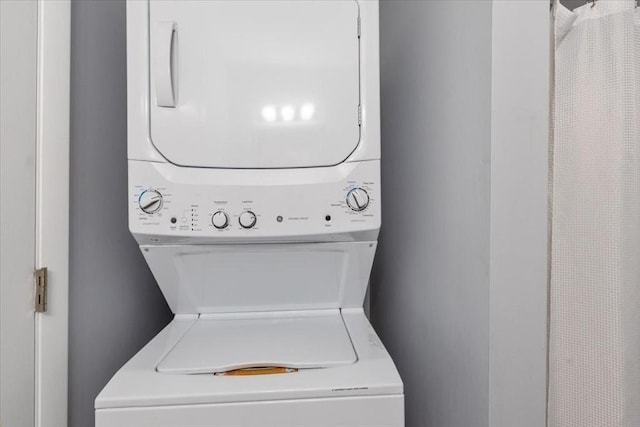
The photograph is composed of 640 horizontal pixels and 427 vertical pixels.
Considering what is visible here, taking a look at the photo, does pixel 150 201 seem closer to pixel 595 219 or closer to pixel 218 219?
pixel 218 219

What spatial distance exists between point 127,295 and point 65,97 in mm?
789

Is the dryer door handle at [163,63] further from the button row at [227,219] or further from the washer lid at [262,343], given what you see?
the washer lid at [262,343]

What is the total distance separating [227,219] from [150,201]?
23cm

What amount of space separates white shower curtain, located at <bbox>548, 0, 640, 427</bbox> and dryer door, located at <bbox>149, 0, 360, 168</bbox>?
2.20 ft

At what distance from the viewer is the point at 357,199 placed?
1228 mm

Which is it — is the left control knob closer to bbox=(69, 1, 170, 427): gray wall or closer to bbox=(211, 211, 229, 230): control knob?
bbox=(211, 211, 229, 230): control knob

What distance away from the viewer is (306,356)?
1.10 m

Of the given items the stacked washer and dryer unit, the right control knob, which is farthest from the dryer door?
the right control knob

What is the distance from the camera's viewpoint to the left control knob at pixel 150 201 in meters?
1.18

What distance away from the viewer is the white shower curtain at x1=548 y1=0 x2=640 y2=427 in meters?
1.16

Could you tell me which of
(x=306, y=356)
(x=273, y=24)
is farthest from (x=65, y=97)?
(x=306, y=356)

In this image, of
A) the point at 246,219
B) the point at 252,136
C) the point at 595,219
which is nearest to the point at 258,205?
the point at 246,219

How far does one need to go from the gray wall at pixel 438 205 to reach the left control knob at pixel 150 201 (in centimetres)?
93

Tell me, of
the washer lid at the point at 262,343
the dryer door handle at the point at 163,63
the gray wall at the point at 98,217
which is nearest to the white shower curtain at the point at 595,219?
the washer lid at the point at 262,343
